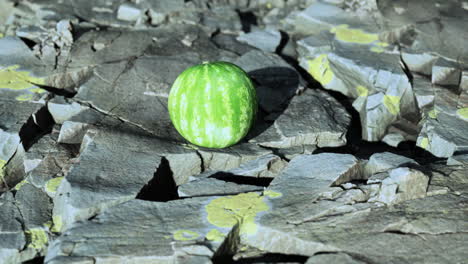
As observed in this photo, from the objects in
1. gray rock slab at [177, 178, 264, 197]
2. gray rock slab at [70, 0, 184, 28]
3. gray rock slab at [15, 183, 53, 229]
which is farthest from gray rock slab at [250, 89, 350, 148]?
gray rock slab at [70, 0, 184, 28]

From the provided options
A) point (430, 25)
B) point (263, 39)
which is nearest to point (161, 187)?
point (263, 39)

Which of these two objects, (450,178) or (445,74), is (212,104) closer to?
(450,178)

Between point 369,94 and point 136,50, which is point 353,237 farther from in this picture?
point 136,50

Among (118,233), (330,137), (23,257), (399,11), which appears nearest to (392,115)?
(330,137)

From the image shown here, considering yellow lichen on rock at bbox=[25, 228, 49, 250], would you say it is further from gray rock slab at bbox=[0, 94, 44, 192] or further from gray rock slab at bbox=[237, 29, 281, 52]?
gray rock slab at bbox=[237, 29, 281, 52]

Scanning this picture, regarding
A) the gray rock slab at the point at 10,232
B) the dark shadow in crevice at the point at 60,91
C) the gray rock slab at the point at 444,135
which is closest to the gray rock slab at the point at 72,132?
the gray rock slab at the point at 10,232
